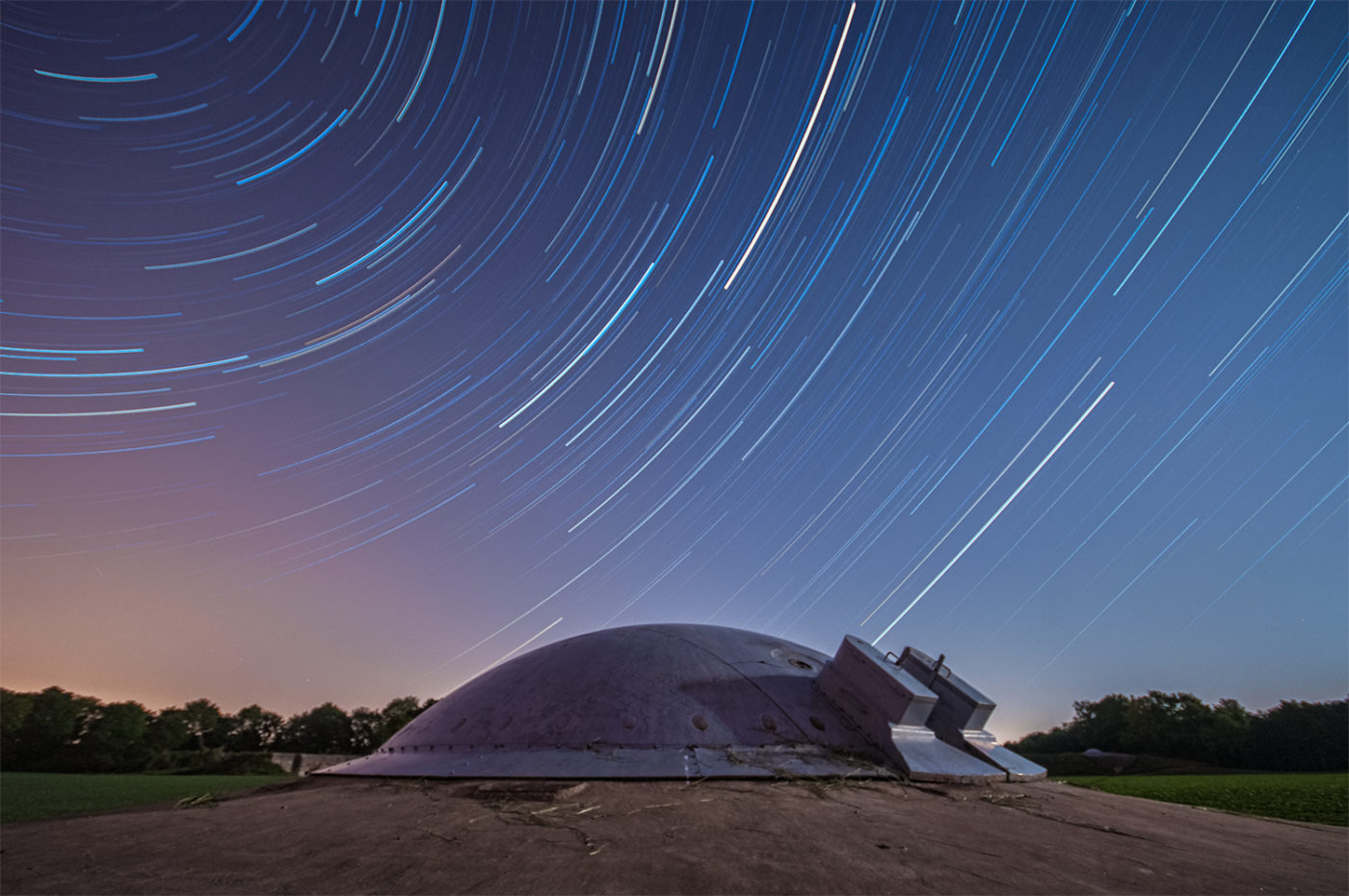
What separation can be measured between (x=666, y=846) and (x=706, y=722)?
546 cm

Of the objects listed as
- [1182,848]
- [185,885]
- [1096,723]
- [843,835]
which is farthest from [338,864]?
[1096,723]

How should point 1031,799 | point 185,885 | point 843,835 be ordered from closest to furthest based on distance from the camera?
1. point 185,885
2. point 843,835
3. point 1031,799

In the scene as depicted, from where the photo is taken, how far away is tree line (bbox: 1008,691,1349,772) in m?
41.9

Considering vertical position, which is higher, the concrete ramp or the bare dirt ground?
the concrete ramp

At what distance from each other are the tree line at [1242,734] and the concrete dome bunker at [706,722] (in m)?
49.8

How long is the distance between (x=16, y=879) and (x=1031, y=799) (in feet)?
39.2

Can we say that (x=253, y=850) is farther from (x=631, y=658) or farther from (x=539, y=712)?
(x=631, y=658)

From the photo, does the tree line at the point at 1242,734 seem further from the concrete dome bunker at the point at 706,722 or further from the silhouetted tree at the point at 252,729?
the silhouetted tree at the point at 252,729

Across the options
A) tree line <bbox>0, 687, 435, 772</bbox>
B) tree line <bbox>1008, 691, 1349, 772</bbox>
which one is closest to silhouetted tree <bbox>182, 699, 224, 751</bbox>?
tree line <bbox>0, 687, 435, 772</bbox>

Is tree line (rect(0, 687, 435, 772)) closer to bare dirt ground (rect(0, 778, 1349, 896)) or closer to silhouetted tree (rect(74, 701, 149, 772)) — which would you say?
silhouetted tree (rect(74, 701, 149, 772))

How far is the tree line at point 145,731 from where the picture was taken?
41.0 metres

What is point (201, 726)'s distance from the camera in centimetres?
6900

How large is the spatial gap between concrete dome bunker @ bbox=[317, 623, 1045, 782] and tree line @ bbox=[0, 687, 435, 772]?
30691 mm

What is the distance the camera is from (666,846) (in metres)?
5.23
